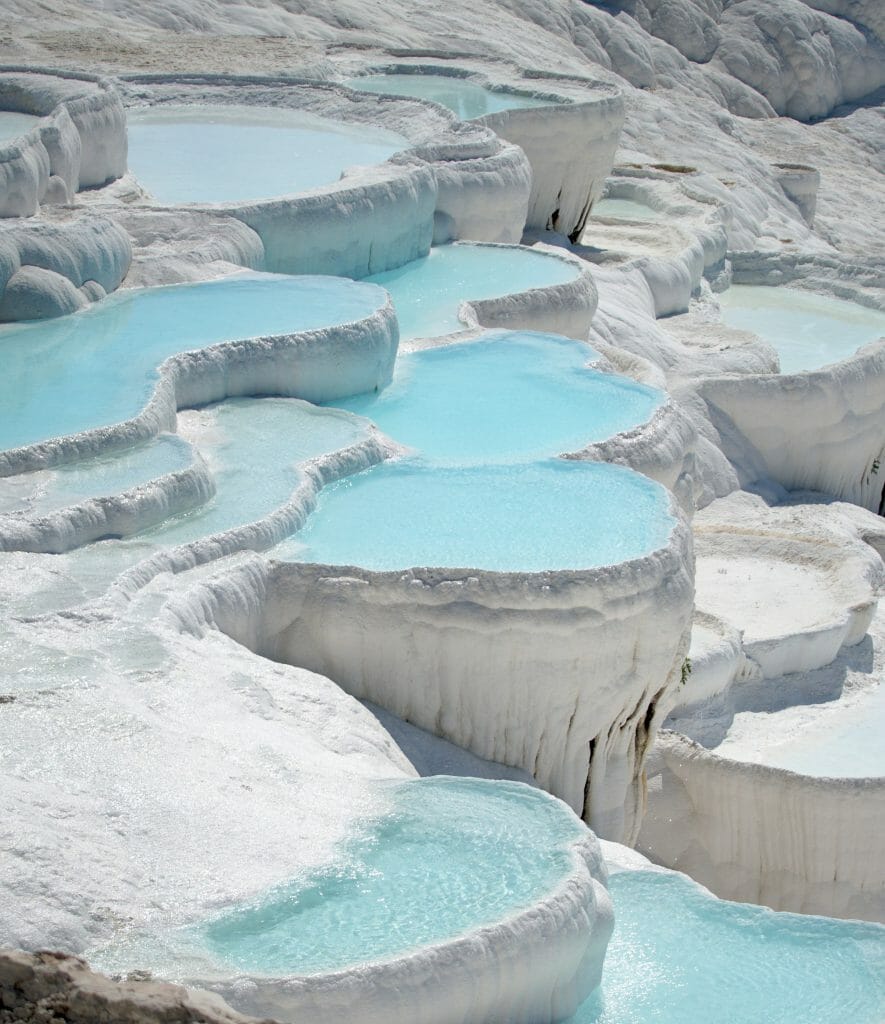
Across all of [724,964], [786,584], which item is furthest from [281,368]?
[724,964]

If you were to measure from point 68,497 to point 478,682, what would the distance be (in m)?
1.64

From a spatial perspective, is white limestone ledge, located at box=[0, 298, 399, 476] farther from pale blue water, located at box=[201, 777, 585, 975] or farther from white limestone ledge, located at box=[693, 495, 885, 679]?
pale blue water, located at box=[201, 777, 585, 975]

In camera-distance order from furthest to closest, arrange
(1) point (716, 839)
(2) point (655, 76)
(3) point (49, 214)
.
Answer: (2) point (655, 76) → (3) point (49, 214) → (1) point (716, 839)

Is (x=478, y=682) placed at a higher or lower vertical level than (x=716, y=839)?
higher

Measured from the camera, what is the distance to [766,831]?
26.0ft

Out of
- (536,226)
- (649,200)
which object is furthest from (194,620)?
(649,200)

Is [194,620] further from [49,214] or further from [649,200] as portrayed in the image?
[649,200]

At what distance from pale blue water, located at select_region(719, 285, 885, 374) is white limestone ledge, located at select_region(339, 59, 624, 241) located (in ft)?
5.19

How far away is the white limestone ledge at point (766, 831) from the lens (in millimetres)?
7762

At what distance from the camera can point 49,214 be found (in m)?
9.70

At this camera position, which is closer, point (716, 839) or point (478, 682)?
point (478, 682)

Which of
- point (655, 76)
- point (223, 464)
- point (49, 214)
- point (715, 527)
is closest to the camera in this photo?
point (223, 464)

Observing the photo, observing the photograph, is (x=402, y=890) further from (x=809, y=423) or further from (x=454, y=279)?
(x=809, y=423)

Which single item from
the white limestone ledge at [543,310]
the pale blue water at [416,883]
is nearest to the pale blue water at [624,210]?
the white limestone ledge at [543,310]
